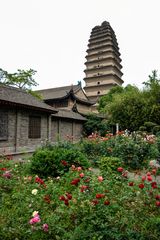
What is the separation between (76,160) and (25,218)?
3.33 metres

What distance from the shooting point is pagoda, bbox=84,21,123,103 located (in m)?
48.7

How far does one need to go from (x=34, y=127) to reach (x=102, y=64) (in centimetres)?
3731

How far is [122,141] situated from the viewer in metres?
9.48

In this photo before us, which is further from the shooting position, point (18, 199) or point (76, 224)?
point (18, 199)

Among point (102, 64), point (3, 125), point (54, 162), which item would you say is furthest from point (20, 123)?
point (102, 64)

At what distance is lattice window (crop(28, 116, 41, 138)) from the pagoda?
1260 inches

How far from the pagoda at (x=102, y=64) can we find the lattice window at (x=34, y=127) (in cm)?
3201

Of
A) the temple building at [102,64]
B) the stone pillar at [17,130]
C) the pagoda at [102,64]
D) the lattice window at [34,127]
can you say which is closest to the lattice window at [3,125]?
the stone pillar at [17,130]

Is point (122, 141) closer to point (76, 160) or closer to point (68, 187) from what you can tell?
point (76, 160)

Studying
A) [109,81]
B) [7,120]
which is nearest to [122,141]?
[7,120]

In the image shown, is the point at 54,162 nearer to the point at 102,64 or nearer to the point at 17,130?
the point at 17,130

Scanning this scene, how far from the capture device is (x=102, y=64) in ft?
165

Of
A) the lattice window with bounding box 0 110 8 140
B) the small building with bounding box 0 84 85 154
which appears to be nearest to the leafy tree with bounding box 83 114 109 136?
the small building with bounding box 0 84 85 154

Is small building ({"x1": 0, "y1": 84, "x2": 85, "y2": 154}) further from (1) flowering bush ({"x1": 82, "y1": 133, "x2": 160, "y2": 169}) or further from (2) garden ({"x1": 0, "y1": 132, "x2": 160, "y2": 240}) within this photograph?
(2) garden ({"x1": 0, "y1": 132, "x2": 160, "y2": 240})
